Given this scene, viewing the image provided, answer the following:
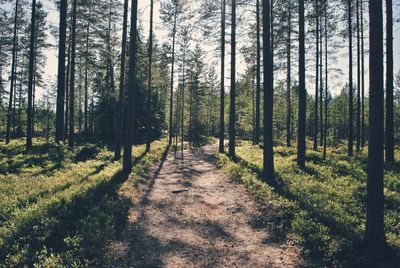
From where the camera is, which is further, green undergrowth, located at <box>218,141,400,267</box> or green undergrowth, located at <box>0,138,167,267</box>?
green undergrowth, located at <box>218,141,400,267</box>

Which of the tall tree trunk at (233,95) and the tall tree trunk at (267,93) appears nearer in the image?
the tall tree trunk at (267,93)

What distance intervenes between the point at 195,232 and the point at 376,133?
5.48m

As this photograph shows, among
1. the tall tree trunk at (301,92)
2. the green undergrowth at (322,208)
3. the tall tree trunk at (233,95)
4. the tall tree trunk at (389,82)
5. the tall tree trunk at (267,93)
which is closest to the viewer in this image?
the green undergrowth at (322,208)

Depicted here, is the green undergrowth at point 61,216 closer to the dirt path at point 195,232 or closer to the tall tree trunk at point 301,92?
the dirt path at point 195,232

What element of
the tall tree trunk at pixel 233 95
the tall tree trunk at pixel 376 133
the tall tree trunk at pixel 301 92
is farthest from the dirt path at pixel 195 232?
the tall tree trunk at pixel 233 95

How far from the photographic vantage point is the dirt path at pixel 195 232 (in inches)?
283

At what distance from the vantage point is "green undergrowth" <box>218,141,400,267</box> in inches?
281

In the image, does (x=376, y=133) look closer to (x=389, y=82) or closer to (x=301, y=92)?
(x=301, y=92)

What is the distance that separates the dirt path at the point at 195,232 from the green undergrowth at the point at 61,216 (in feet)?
1.78

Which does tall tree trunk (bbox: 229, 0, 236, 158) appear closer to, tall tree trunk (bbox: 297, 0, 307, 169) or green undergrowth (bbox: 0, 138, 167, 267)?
tall tree trunk (bbox: 297, 0, 307, 169)

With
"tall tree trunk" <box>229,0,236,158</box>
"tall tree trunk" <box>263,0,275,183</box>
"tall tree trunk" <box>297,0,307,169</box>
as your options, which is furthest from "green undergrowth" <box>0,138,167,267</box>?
"tall tree trunk" <box>229,0,236,158</box>

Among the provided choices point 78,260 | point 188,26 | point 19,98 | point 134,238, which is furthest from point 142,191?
point 19,98

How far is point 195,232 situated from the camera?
8836 mm

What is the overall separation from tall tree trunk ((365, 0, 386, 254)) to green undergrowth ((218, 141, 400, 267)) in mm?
431
